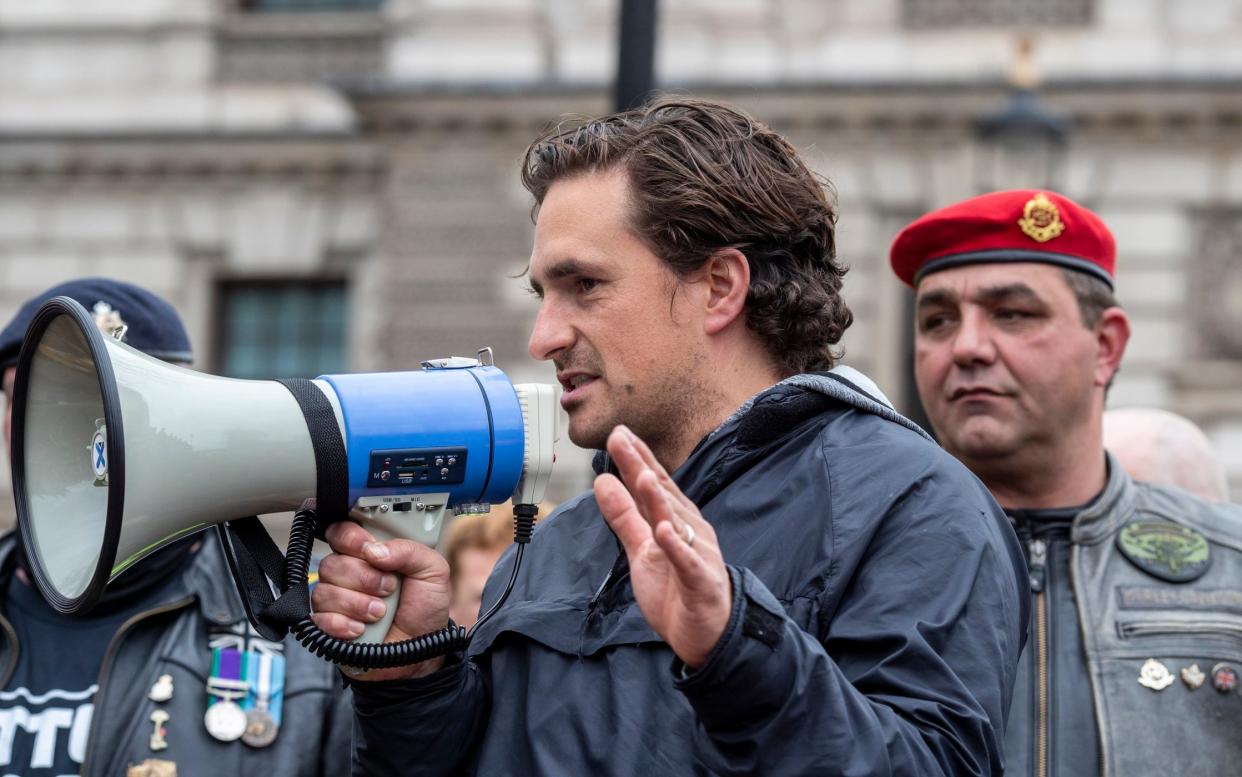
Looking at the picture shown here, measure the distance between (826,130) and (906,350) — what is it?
6.04 ft

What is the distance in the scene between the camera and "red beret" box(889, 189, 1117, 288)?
3604 millimetres

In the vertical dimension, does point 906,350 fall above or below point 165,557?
below

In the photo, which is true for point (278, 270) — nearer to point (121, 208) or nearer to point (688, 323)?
point (121, 208)

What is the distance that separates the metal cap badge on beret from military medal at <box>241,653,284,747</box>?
29.2 inches

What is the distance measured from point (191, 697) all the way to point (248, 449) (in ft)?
3.62

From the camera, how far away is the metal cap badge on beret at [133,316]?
12.5 feet

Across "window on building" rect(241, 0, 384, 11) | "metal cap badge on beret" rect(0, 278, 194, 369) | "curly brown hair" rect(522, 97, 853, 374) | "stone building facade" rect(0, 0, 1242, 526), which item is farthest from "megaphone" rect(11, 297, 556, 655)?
"window on building" rect(241, 0, 384, 11)

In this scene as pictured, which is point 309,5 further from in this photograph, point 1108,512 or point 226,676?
point 1108,512

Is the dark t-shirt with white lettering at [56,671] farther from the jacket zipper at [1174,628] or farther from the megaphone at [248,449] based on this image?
the jacket zipper at [1174,628]

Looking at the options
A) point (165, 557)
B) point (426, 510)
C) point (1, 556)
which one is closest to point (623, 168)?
point (426, 510)

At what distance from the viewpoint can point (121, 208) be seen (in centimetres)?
1505

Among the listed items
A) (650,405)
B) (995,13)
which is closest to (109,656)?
(650,405)

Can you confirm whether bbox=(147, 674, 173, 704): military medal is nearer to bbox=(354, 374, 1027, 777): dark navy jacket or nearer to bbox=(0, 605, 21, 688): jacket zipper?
bbox=(0, 605, 21, 688): jacket zipper

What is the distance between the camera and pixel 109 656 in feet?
11.5
